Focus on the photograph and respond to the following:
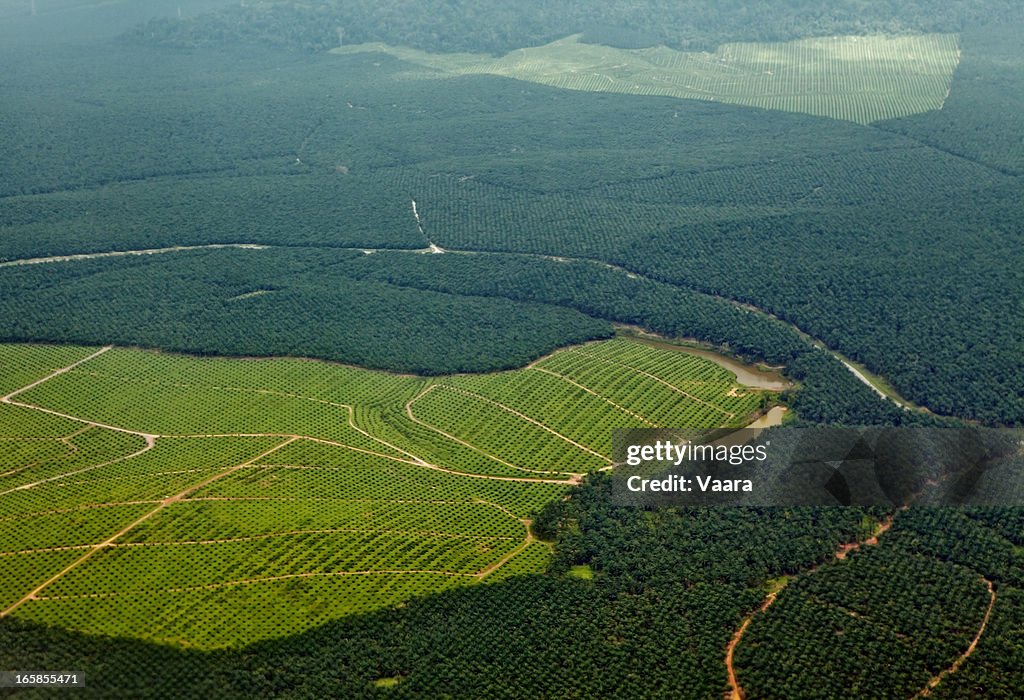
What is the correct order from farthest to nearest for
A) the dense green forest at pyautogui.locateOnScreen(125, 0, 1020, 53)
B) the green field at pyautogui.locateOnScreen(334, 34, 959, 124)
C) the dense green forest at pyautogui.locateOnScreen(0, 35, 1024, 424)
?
the dense green forest at pyautogui.locateOnScreen(125, 0, 1020, 53) → the green field at pyautogui.locateOnScreen(334, 34, 959, 124) → the dense green forest at pyautogui.locateOnScreen(0, 35, 1024, 424)

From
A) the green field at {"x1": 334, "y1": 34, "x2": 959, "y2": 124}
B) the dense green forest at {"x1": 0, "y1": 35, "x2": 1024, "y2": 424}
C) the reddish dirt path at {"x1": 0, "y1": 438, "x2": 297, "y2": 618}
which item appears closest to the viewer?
the reddish dirt path at {"x1": 0, "y1": 438, "x2": 297, "y2": 618}

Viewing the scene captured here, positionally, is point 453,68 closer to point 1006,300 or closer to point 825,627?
point 1006,300

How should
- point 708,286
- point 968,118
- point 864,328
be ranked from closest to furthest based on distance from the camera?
point 864,328 → point 708,286 → point 968,118

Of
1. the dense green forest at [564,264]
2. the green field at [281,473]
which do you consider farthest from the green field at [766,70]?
the green field at [281,473]

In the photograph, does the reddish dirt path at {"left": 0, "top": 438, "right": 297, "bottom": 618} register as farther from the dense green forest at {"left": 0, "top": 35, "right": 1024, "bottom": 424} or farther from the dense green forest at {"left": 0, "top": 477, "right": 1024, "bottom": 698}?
the dense green forest at {"left": 0, "top": 35, "right": 1024, "bottom": 424}

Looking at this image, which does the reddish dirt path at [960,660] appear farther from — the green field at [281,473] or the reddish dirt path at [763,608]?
the green field at [281,473]

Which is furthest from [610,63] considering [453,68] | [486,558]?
[486,558]

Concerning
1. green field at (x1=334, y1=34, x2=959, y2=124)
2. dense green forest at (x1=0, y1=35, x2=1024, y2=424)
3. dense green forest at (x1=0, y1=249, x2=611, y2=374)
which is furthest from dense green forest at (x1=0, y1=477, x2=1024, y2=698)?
green field at (x1=334, y1=34, x2=959, y2=124)

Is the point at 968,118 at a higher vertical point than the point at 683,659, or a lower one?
higher
